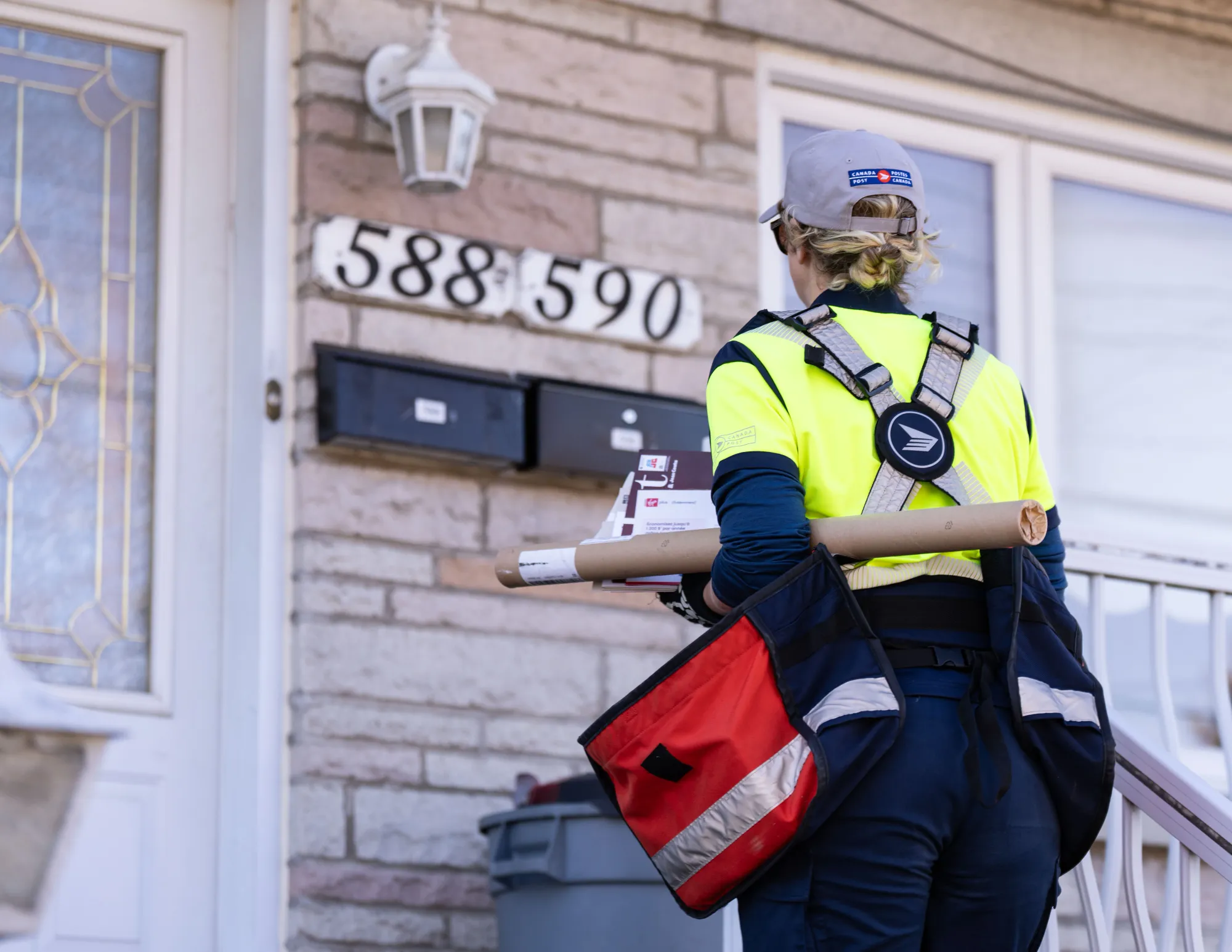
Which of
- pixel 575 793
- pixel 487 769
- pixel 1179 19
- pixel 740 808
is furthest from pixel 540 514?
pixel 1179 19

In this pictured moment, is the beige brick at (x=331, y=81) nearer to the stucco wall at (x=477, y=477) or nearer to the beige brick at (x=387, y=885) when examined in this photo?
the stucco wall at (x=477, y=477)

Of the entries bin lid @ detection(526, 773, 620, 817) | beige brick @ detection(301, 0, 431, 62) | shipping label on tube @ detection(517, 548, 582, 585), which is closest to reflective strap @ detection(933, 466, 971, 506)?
shipping label on tube @ detection(517, 548, 582, 585)

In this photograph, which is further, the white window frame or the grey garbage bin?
the white window frame

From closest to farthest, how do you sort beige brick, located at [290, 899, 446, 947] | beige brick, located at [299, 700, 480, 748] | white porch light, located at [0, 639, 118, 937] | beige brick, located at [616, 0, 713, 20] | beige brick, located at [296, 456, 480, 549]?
white porch light, located at [0, 639, 118, 937]
beige brick, located at [290, 899, 446, 947]
beige brick, located at [299, 700, 480, 748]
beige brick, located at [296, 456, 480, 549]
beige brick, located at [616, 0, 713, 20]

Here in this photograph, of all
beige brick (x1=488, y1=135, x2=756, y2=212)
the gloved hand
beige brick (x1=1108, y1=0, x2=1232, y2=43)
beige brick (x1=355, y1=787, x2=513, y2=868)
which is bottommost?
beige brick (x1=355, y1=787, x2=513, y2=868)

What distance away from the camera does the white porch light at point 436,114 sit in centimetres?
489

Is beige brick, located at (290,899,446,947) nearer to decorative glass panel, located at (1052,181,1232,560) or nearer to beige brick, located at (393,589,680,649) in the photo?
beige brick, located at (393,589,680,649)

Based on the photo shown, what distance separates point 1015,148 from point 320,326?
2485mm

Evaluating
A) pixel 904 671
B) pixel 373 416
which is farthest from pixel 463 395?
pixel 904 671

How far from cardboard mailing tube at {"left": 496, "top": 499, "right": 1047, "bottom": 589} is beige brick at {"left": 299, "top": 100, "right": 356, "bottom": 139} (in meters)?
2.26

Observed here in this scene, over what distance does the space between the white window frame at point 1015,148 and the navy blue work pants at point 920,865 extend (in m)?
3.30

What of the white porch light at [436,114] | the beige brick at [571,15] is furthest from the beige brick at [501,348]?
the beige brick at [571,15]

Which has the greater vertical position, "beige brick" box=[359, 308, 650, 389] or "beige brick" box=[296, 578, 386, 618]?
"beige brick" box=[359, 308, 650, 389]

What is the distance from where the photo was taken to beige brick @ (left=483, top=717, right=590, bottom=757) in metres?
4.97
